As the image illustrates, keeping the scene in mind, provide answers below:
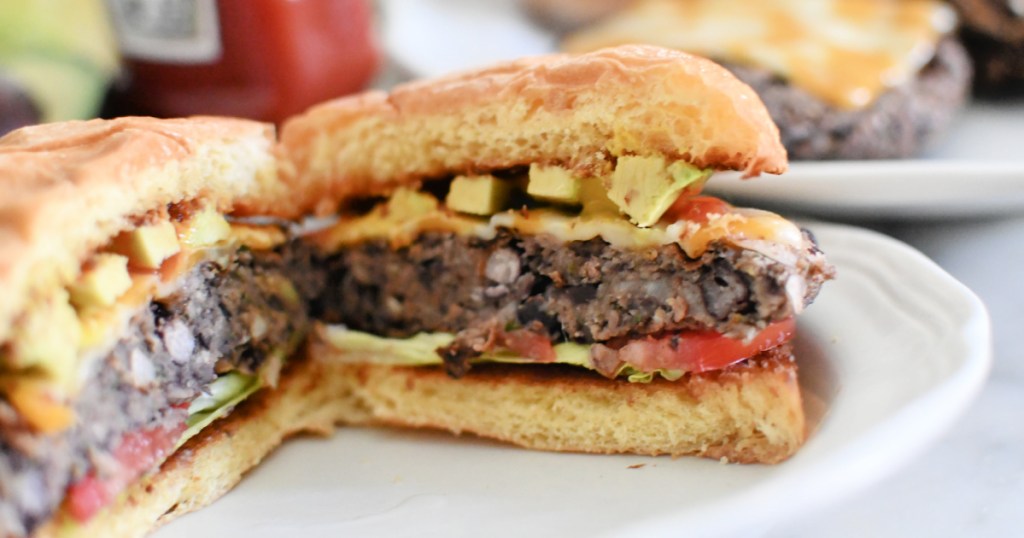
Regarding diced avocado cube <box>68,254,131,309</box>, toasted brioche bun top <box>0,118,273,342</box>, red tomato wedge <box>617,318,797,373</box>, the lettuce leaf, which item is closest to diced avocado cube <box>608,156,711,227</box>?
red tomato wedge <box>617,318,797,373</box>

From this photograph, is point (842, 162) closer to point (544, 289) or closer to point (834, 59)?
point (834, 59)

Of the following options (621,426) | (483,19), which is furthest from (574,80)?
(483,19)

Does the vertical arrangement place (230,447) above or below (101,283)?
below

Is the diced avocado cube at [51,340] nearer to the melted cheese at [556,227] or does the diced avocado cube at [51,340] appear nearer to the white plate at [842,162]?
the melted cheese at [556,227]

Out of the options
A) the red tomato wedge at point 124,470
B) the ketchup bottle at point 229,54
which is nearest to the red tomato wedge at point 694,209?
the red tomato wedge at point 124,470

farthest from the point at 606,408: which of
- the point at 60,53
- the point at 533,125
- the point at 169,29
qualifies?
the point at 60,53

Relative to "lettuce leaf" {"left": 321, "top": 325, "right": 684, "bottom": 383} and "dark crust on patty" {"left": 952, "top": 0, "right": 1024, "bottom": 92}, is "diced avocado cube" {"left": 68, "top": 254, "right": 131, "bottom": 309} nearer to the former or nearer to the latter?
"lettuce leaf" {"left": 321, "top": 325, "right": 684, "bottom": 383}
